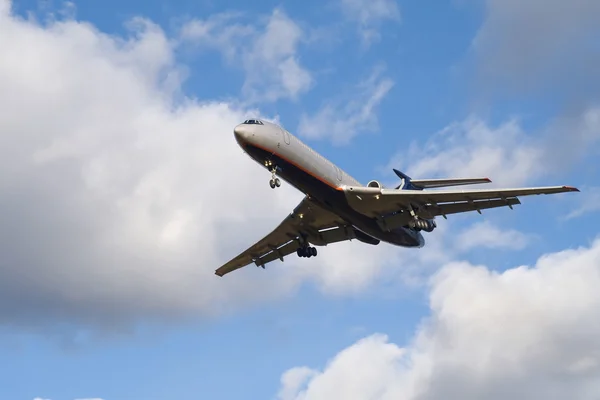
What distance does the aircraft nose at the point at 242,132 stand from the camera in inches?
1710

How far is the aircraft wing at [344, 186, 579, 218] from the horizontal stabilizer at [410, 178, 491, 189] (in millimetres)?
1900

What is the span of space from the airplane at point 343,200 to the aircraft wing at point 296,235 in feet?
0.20

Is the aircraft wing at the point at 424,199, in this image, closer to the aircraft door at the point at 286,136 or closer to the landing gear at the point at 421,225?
the landing gear at the point at 421,225

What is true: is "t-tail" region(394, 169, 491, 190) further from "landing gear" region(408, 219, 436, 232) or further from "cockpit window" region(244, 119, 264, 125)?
"cockpit window" region(244, 119, 264, 125)

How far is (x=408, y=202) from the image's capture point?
47.3 meters

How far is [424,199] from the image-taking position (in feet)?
155

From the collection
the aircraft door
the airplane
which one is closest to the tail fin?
the airplane

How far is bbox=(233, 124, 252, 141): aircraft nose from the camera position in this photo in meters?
43.4

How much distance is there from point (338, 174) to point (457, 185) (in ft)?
25.4

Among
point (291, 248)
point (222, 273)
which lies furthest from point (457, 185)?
point (222, 273)

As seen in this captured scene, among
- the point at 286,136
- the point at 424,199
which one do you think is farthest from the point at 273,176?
the point at 424,199

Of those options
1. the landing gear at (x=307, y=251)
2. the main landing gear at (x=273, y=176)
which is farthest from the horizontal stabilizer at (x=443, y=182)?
the main landing gear at (x=273, y=176)

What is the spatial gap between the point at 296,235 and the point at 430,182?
9.28 metres

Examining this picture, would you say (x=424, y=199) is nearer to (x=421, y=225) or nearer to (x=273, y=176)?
(x=421, y=225)
